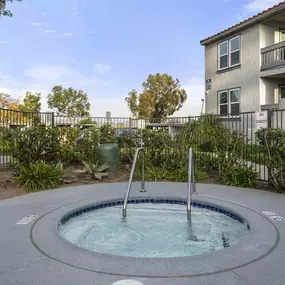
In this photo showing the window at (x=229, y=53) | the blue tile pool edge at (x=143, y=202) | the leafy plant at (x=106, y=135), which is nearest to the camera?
the blue tile pool edge at (x=143, y=202)

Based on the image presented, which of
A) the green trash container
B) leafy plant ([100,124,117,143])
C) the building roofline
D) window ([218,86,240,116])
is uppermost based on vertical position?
the building roofline

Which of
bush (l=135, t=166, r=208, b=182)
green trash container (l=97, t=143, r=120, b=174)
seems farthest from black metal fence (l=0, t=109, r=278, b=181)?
green trash container (l=97, t=143, r=120, b=174)

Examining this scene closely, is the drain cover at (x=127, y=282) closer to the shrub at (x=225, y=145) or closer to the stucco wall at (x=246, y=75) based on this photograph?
the shrub at (x=225, y=145)

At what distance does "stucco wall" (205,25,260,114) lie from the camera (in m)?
14.3

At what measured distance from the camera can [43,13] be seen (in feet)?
43.2

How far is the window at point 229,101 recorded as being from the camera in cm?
1546

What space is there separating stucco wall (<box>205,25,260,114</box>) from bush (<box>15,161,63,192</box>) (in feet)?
37.0

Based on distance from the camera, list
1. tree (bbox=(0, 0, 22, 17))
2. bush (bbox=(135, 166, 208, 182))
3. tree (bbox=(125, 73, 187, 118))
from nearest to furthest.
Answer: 1. bush (bbox=(135, 166, 208, 182))
2. tree (bbox=(0, 0, 22, 17))
3. tree (bbox=(125, 73, 187, 118))

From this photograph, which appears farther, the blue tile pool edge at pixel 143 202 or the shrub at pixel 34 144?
the shrub at pixel 34 144

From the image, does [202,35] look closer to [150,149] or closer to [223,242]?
[150,149]

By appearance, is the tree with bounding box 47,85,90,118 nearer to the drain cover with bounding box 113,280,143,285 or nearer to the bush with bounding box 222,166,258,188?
the bush with bounding box 222,166,258,188

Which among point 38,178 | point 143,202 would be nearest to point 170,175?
point 143,202

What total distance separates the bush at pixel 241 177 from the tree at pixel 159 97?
26.0 meters

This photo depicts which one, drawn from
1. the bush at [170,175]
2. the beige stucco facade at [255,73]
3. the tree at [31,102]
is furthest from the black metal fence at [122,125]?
the tree at [31,102]
